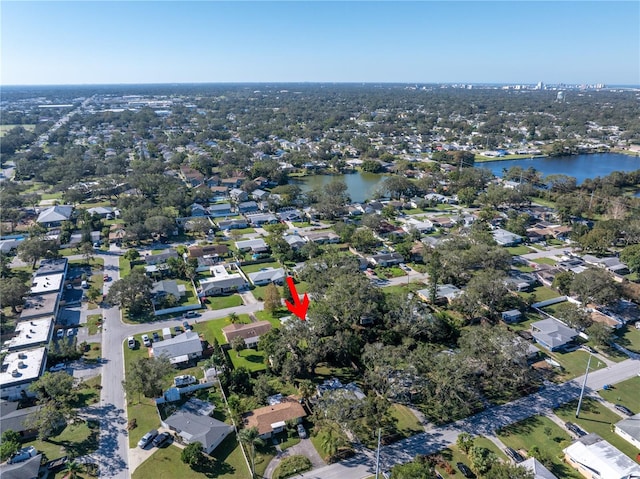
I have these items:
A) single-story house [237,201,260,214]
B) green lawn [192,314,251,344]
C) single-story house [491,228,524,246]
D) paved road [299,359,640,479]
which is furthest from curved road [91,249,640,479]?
single-story house [237,201,260,214]

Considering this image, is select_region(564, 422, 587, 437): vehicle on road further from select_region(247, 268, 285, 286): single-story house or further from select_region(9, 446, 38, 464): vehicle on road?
select_region(9, 446, 38, 464): vehicle on road

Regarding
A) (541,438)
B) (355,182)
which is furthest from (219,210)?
(541,438)

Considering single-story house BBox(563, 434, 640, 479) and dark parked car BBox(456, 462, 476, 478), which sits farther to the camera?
dark parked car BBox(456, 462, 476, 478)

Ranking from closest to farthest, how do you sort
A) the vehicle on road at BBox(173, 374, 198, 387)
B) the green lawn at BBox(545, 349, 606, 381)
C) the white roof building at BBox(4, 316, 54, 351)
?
the vehicle on road at BBox(173, 374, 198, 387), the green lawn at BBox(545, 349, 606, 381), the white roof building at BBox(4, 316, 54, 351)

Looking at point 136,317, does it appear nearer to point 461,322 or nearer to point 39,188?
point 461,322

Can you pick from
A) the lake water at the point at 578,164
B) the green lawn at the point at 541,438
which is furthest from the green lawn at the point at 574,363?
the lake water at the point at 578,164

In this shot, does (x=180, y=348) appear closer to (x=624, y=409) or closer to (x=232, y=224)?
(x=232, y=224)

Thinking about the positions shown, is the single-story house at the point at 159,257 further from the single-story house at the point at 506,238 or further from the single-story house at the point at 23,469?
the single-story house at the point at 506,238
